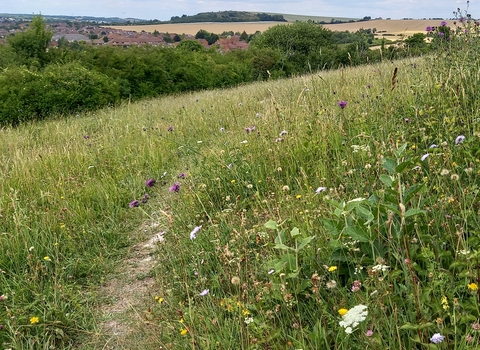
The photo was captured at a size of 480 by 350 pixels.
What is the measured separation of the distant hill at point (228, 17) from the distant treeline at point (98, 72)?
212ft

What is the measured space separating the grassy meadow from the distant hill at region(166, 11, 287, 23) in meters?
94.8

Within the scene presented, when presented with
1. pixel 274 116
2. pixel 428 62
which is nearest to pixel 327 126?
pixel 274 116

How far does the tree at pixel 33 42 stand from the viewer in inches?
786

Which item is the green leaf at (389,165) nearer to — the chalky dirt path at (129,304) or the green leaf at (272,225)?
the green leaf at (272,225)

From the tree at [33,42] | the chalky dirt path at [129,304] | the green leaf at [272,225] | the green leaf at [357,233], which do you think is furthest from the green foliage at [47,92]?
the green leaf at [357,233]

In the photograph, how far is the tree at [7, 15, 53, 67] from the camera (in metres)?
20.0

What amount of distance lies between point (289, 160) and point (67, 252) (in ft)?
6.69

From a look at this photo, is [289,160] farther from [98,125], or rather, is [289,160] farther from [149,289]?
[98,125]

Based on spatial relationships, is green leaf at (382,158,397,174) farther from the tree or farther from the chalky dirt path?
the tree

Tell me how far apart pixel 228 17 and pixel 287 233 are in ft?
346

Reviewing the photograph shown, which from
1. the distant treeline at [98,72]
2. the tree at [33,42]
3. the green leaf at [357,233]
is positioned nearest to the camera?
the green leaf at [357,233]

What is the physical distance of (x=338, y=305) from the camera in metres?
1.63

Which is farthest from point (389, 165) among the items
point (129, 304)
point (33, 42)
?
point (33, 42)

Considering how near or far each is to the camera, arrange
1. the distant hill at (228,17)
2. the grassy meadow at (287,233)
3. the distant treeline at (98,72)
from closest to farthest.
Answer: the grassy meadow at (287,233)
the distant treeline at (98,72)
the distant hill at (228,17)
